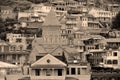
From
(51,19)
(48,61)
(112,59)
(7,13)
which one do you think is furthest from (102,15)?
(48,61)

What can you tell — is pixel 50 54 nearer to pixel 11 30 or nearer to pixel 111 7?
pixel 11 30

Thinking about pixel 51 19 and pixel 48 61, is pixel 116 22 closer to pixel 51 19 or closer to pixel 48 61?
pixel 51 19

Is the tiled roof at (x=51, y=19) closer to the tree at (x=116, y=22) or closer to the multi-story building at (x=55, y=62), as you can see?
→ the multi-story building at (x=55, y=62)

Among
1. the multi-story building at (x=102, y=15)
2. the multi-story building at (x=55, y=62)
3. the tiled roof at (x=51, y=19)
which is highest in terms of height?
the tiled roof at (x=51, y=19)

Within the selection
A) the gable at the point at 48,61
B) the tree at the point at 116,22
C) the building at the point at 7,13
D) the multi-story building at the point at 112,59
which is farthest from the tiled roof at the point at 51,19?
the building at the point at 7,13

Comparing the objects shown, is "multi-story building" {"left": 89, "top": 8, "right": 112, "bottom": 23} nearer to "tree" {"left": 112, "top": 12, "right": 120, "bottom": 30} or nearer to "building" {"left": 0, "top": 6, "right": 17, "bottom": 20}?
"tree" {"left": 112, "top": 12, "right": 120, "bottom": 30}

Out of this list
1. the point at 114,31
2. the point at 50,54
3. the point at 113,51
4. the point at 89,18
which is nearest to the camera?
the point at 50,54

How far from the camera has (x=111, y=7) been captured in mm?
121688

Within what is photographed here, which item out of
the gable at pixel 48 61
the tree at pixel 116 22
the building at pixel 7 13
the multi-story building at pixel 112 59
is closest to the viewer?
the gable at pixel 48 61

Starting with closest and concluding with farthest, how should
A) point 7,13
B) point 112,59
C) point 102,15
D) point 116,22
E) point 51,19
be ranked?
point 51,19, point 112,59, point 116,22, point 102,15, point 7,13

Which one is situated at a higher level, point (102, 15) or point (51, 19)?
point (51, 19)

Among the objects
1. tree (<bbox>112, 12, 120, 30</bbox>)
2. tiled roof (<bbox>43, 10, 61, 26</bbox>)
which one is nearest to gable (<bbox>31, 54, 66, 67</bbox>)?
tiled roof (<bbox>43, 10, 61, 26</bbox>)

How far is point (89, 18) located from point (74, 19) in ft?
10.1

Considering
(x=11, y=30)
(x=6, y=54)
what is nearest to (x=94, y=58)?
(x=6, y=54)
